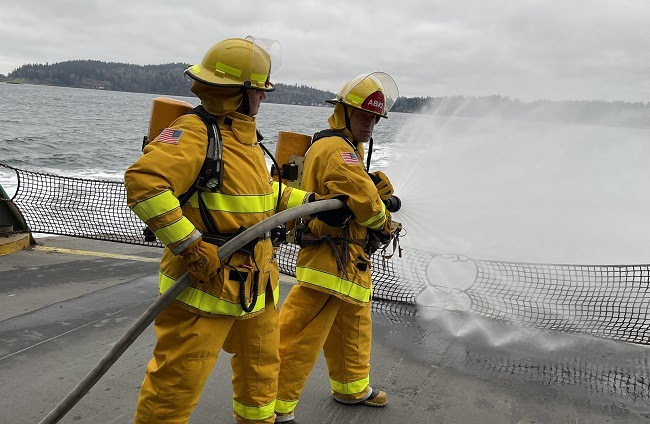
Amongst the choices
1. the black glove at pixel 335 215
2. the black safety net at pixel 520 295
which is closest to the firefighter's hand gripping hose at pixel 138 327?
the black glove at pixel 335 215

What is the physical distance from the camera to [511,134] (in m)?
12.2

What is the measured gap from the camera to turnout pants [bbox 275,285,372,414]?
122 inches

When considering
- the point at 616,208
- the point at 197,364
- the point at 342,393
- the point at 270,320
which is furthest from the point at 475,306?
the point at 616,208

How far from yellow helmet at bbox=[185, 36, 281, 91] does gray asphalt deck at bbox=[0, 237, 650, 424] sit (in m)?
1.85

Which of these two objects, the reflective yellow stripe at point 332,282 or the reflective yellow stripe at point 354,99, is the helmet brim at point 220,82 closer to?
the reflective yellow stripe at point 354,99

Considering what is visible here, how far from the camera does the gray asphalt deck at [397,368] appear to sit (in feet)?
10.8

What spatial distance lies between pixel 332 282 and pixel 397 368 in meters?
1.17

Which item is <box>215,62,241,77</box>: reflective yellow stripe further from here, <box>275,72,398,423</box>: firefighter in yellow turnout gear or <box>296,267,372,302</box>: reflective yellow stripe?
<box>296,267,372,302</box>: reflective yellow stripe

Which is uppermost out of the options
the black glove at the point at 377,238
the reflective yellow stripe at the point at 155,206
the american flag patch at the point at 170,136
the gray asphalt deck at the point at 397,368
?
the american flag patch at the point at 170,136

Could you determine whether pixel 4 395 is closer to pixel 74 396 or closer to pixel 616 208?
pixel 74 396

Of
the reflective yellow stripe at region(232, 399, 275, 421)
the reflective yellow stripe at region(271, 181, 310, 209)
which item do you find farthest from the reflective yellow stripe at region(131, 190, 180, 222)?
the reflective yellow stripe at region(232, 399, 275, 421)

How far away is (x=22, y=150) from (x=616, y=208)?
78.0 ft

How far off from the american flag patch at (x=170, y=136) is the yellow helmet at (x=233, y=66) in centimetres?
24

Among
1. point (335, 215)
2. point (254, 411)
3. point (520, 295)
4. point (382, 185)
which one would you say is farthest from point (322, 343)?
point (520, 295)
